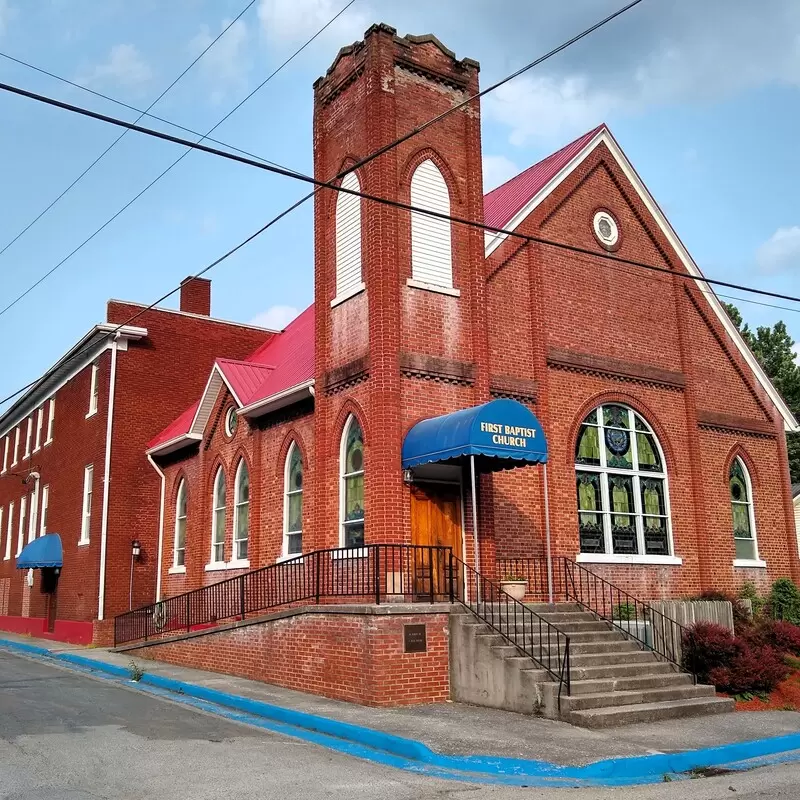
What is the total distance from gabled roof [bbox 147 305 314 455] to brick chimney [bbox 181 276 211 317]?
16.8ft

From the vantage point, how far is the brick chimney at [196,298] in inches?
1186

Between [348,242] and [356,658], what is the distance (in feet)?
24.4

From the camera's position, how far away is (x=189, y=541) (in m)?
22.7

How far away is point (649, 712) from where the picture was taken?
11859 mm

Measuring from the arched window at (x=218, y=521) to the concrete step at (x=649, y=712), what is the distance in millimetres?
11705

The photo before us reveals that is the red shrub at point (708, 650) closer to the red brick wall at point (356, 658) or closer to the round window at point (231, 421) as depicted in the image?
the red brick wall at point (356, 658)

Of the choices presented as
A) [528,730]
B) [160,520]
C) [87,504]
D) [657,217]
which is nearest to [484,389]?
[528,730]

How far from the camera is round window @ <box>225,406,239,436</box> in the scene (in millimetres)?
21133

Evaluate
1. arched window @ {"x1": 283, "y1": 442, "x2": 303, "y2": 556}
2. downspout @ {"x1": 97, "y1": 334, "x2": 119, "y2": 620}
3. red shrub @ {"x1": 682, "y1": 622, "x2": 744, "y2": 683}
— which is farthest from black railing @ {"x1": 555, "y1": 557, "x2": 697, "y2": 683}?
downspout @ {"x1": 97, "y1": 334, "x2": 119, "y2": 620}

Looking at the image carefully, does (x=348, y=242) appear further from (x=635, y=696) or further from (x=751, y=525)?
(x=751, y=525)

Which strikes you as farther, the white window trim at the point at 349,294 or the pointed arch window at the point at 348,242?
the pointed arch window at the point at 348,242

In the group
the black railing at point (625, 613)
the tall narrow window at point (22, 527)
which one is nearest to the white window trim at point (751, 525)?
the black railing at point (625, 613)

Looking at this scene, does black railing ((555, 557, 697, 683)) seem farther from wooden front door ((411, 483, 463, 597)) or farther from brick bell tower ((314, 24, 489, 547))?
brick bell tower ((314, 24, 489, 547))

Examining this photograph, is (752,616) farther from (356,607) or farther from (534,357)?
(356,607)
